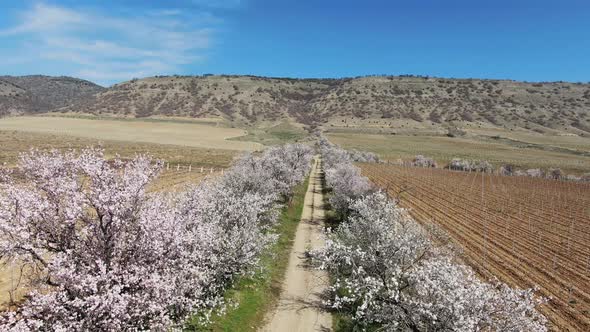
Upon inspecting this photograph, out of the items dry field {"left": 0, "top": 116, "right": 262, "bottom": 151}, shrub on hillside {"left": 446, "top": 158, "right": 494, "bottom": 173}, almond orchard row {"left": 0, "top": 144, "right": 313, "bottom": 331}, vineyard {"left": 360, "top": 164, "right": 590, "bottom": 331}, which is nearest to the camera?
almond orchard row {"left": 0, "top": 144, "right": 313, "bottom": 331}

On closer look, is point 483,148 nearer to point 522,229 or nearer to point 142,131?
point 522,229

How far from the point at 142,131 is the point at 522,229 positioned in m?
154

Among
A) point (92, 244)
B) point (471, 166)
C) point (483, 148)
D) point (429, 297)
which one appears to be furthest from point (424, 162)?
point (92, 244)

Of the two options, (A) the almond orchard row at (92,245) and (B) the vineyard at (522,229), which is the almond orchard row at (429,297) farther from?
(B) the vineyard at (522,229)

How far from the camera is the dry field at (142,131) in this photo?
148m

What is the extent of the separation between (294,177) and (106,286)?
4422 cm

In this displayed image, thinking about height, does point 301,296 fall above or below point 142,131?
below

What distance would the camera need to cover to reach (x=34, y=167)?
43.5 feet

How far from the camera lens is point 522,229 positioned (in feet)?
155

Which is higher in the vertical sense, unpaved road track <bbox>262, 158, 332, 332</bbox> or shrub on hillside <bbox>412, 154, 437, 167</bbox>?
shrub on hillside <bbox>412, 154, 437, 167</bbox>

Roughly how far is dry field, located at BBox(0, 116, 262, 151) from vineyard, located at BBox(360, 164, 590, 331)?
260 ft

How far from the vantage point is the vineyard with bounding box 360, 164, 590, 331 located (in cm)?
2896

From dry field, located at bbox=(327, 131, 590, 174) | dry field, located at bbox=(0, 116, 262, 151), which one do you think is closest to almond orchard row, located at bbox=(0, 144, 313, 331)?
dry field, located at bbox=(0, 116, 262, 151)

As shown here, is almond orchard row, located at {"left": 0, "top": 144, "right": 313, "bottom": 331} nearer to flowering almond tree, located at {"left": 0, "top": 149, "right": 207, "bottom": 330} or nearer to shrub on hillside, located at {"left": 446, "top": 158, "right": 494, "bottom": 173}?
flowering almond tree, located at {"left": 0, "top": 149, "right": 207, "bottom": 330}
